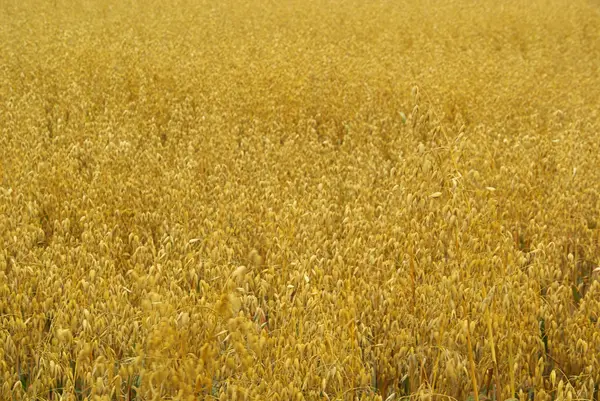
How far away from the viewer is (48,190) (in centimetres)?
334

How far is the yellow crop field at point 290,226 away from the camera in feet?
6.47

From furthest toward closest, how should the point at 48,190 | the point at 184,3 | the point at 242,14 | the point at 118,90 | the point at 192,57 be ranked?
1. the point at 184,3
2. the point at 242,14
3. the point at 192,57
4. the point at 118,90
5. the point at 48,190

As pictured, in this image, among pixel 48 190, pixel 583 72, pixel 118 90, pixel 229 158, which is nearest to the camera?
pixel 48 190

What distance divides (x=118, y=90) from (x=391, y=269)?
11.6 ft

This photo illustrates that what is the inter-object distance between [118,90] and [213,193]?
2.33 m

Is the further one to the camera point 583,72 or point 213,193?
point 583,72

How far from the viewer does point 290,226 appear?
2.96m

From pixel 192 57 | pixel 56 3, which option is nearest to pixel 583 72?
pixel 192 57

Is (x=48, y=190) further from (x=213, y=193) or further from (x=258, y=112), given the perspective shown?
(x=258, y=112)

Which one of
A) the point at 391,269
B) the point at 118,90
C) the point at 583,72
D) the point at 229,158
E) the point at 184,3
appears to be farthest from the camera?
the point at 184,3

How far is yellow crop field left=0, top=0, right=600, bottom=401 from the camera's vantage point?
6.47 feet

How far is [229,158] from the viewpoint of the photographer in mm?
3857

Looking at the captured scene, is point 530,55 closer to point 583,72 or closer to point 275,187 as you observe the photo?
point 583,72

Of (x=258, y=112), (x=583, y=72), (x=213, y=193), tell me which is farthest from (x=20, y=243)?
(x=583, y=72)
